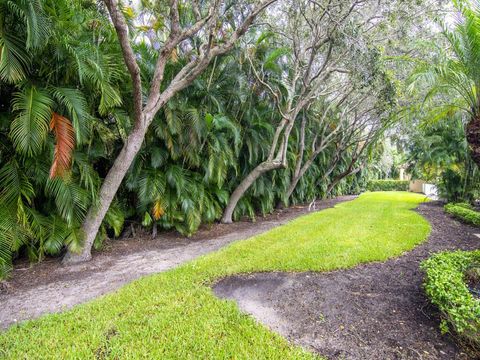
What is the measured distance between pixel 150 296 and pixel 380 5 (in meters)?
9.84

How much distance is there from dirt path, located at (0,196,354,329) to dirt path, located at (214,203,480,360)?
1888 millimetres

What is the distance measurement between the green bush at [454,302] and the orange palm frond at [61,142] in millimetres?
5373

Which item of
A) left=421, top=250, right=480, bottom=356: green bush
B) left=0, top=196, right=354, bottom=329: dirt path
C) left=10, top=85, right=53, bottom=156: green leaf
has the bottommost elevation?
left=0, top=196, right=354, bottom=329: dirt path

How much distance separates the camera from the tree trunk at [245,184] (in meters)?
9.15

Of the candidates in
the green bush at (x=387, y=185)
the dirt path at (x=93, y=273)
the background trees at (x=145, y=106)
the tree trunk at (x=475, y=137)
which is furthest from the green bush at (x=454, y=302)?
the green bush at (x=387, y=185)

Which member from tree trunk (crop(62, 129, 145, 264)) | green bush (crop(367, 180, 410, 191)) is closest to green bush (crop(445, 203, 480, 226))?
tree trunk (crop(62, 129, 145, 264))

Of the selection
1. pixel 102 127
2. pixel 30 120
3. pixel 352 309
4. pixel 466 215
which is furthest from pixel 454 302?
pixel 466 215

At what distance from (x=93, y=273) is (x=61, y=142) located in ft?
7.65

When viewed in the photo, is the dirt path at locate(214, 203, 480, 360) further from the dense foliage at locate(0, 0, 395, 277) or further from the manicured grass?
the dense foliage at locate(0, 0, 395, 277)

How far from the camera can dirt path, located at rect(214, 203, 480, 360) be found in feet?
8.68

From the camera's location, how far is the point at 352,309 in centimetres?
331

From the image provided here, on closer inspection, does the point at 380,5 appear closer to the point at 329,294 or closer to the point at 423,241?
the point at 423,241

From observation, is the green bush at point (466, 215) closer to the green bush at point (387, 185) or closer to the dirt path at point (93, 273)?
the dirt path at point (93, 273)

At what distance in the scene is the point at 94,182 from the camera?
543cm
